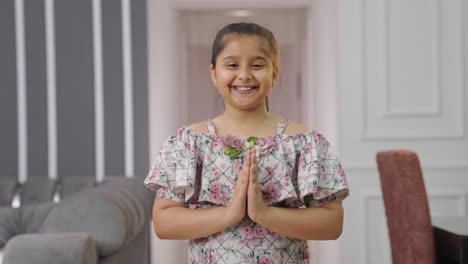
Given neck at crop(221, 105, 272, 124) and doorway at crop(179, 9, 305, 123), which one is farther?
doorway at crop(179, 9, 305, 123)

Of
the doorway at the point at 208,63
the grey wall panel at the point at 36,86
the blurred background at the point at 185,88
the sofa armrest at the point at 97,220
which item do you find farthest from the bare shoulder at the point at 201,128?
the doorway at the point at 208,63

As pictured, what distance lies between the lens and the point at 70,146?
427 cm

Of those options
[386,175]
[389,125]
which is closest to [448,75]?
[389,125]

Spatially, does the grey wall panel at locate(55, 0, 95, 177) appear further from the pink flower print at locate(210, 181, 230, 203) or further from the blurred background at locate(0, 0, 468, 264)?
the pink flower print at locate(210, 181, 230, 203)

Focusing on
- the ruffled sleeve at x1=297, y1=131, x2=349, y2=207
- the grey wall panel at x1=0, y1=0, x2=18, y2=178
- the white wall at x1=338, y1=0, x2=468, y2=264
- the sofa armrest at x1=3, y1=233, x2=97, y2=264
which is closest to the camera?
the ruffled sleeve at x1=297, y1=131, x2=349, y2=207

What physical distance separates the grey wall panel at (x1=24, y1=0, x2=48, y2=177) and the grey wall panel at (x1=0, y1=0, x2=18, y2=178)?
9 centimetres

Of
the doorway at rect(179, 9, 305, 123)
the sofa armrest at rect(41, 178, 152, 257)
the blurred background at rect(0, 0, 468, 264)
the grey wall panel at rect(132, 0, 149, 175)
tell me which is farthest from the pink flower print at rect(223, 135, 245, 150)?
the doorway at rect(179, 9, 305, 123)

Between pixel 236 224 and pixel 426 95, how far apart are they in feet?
8.99

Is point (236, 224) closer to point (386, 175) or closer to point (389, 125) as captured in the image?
point (386, 175)

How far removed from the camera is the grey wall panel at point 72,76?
14.0ft

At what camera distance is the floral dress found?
1361 mm

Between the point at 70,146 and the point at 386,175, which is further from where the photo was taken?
the point at 70,146

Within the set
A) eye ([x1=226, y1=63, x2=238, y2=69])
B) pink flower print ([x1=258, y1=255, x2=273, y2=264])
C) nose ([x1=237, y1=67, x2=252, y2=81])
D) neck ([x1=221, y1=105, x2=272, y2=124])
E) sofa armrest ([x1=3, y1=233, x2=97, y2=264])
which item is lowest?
sofa armrest ([x1=3, y1=233, x2=97, y2=264])

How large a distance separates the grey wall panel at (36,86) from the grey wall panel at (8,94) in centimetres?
9
